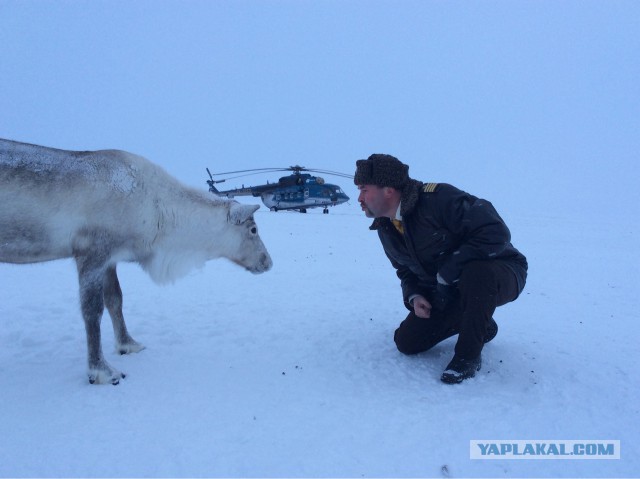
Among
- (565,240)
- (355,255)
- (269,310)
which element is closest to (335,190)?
(565,240)

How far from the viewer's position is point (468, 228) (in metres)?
3.41

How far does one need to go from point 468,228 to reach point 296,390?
175 centimetres

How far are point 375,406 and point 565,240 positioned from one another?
14017 mm

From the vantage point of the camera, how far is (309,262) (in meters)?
8.88

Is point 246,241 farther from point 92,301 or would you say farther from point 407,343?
point 407,343

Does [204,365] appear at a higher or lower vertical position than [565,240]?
higher

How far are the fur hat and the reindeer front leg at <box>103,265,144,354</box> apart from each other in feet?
7.73

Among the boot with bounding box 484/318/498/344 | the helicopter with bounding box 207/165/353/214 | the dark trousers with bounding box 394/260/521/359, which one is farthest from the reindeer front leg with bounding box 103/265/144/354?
the helicopter with bounding box 207/165/353/214

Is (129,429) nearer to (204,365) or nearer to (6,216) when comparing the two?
(204,365)

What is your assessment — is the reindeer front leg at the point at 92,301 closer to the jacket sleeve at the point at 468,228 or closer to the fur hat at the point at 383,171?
the fur hat at the point at 383,171

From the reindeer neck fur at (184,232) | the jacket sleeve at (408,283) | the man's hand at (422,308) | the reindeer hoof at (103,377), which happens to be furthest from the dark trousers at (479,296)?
the reindeer hoof at (103,377)

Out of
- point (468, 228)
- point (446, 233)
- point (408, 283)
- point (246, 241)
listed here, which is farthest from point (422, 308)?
point (246, 241)

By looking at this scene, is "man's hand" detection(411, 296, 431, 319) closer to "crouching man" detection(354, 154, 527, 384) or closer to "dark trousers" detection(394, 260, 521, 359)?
"crouching man" detection(354, 154, 527, 384)

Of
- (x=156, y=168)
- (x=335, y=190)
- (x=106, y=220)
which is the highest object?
(x=156, y=168)
